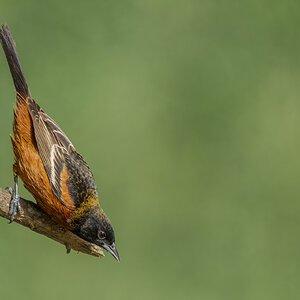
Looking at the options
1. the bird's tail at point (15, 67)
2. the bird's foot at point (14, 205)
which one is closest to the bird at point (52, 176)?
the bird's tail at point (15, 67)

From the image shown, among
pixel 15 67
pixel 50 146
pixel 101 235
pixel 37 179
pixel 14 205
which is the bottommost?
pixel 14 205

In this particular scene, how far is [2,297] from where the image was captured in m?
5.83

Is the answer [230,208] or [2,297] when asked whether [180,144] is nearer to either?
[230,208]

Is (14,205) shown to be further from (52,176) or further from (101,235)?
(101,235)

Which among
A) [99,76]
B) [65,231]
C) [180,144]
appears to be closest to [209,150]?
[180,144]

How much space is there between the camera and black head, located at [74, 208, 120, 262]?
14.6 ft

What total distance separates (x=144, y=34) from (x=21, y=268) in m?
2.79

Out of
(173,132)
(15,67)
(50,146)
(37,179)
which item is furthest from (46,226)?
(173,132)

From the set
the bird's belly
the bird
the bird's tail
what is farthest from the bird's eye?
the bird's tail

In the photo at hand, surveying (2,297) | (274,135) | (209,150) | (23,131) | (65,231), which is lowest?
(2,297)

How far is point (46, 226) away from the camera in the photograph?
4.39 m

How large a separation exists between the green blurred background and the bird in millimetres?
1552

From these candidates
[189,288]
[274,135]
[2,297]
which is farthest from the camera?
[274,135]

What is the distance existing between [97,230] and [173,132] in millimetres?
2698
